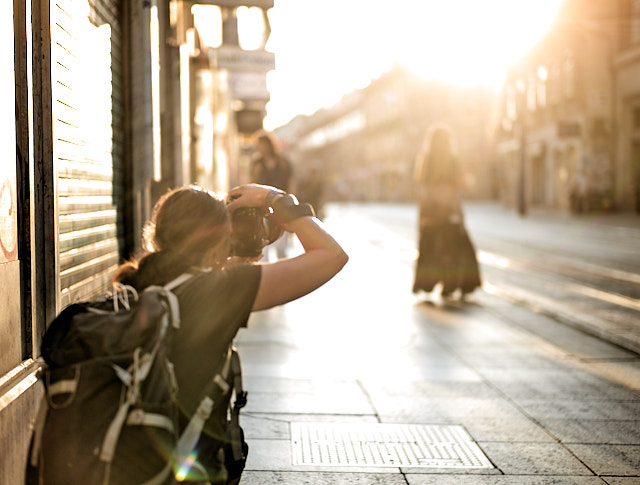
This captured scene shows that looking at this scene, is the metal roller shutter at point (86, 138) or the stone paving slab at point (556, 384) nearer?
the metal roller shutter at point (86, 138)

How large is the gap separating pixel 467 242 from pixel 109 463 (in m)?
8.47

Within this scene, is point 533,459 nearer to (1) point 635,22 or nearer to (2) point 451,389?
(2) point 451,389

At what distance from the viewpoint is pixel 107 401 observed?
2.14 meters

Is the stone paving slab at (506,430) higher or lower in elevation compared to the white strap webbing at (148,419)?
lower

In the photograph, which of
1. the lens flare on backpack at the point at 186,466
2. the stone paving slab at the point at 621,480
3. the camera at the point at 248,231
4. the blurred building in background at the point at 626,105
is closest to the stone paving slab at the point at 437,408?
the stone paving slab at the point at 621,480

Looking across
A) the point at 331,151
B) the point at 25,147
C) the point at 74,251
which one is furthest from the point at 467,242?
the point at 331,151

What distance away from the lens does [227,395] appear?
2504 mm

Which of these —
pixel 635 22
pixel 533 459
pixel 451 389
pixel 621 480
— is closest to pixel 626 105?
pixel 635 22

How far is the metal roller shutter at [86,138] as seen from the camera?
4.49m

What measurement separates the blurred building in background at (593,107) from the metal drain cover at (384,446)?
31.1 metres

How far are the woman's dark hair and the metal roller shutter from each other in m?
1.80

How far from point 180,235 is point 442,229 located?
818cm

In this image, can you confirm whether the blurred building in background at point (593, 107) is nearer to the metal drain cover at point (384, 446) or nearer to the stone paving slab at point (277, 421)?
the stone paving slab at point (277, 421)

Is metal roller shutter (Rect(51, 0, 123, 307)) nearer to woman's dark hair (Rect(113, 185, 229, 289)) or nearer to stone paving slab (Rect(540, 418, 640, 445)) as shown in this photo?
woman's dark hair (Rect(113, 185, 229, 289))
